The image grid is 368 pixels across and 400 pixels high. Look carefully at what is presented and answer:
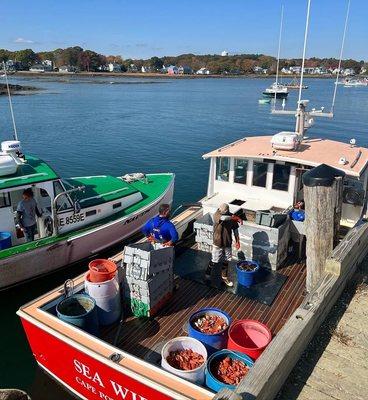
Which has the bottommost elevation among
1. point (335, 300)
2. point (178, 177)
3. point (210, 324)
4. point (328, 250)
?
point (178, 177)

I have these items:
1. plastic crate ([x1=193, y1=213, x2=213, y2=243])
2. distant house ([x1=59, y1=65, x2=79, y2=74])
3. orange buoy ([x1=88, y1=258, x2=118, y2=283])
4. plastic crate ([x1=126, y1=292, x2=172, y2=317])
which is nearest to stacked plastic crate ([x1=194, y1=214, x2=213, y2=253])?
plastic crate ([x1=193, y1=213, x2=213, y2=243])

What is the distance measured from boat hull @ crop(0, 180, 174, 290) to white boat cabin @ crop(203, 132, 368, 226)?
10.7 feet

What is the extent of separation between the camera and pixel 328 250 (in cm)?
623

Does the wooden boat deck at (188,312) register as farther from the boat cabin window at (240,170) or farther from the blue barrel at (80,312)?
the boat cabin window at (240,170)

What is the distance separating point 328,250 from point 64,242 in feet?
22.8

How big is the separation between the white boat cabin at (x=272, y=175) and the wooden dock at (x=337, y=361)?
391cm

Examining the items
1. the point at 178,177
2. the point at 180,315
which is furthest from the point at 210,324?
the point at 178,177

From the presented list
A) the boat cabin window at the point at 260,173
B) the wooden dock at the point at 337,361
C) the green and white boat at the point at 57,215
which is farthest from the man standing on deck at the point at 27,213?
the wooden dock at the point at 337,361

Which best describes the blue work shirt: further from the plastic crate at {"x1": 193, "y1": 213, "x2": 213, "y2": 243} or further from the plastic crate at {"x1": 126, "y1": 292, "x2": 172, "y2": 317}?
the plastic crate at {"x1": 193, "y1": 213, "x2": 213, "y2": 243}

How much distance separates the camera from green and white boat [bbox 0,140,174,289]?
9.33 metres

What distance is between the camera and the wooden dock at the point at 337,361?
160 inches

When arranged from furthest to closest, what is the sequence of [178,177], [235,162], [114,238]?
1. [178,177]
2. [114,238]
3. [235,162]

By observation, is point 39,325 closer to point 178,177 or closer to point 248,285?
point 248,285

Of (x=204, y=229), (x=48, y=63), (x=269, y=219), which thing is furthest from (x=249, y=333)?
(x=48, y=63)
